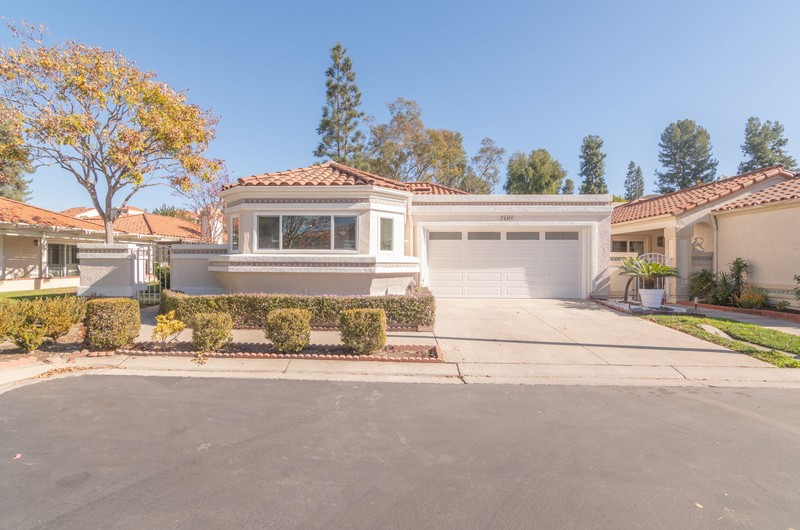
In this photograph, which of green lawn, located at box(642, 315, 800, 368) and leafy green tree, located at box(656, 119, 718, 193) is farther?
leafy green tree, located at box(656, 119, 718, 193)

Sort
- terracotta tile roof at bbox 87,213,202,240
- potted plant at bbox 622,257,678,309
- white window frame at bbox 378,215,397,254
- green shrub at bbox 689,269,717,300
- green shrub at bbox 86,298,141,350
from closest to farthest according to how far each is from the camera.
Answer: green shrub at bbox 86,298,141,350 < white window frame at bbox 378,215,397,254 < potted plant at bbox 622,257,678,309 < green shrub at bbox 689,269,717,300 < terracotta tile roof at bbox 87,213,202,240

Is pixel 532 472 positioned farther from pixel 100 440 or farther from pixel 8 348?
pixel 8 348

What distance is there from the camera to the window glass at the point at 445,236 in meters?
15.2

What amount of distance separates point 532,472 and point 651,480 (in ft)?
3.26

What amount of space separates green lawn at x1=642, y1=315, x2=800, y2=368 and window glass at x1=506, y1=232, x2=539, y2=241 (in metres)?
4.82

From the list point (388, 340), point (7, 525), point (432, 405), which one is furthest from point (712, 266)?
point (7, 525)

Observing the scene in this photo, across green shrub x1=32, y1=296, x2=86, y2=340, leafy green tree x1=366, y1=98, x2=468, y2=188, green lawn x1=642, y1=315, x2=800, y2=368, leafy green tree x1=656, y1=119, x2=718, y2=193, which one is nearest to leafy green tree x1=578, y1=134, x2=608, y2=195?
Result: leafy green tree x1=656, y1=119, x2=718, y2=193

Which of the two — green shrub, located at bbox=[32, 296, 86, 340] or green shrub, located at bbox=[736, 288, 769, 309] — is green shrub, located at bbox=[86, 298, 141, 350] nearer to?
green shrub, located at bbox=[32, 296, 86, 340]

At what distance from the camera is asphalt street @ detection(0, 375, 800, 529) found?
123 inches

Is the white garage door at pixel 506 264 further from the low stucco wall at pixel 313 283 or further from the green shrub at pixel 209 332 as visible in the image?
the green shrub at pixel 209 332

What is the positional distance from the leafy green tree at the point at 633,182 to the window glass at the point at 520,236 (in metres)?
60.8

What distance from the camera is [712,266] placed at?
15.3 metres

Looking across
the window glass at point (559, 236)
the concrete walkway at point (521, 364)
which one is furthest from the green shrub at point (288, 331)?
the window glass at point (559, 236)

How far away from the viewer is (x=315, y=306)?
9.67m
